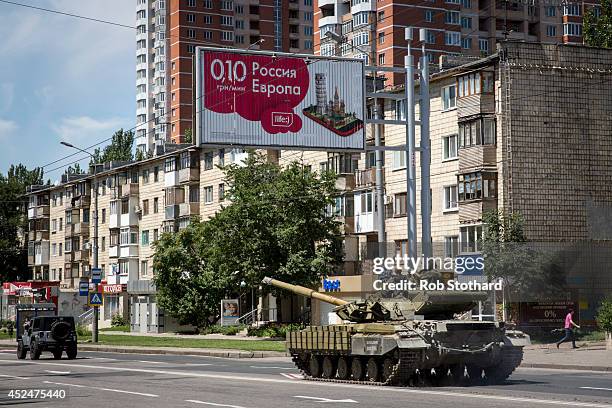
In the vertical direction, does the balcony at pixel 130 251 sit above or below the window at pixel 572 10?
below

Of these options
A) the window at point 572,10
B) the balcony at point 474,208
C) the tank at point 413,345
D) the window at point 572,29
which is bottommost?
the tank at point 413,345

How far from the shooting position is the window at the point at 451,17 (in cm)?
9569

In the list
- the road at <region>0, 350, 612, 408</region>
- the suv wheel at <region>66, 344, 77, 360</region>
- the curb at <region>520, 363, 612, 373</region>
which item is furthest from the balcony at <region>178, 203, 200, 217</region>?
the curb at <region>520, 363, 612, 373</region>

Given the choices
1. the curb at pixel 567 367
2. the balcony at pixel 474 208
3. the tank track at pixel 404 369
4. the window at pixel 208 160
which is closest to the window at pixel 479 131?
the balcony at pixel 474 208

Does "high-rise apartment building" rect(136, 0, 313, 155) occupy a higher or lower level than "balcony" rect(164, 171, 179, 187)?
higher

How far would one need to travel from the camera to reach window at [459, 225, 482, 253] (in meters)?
48.3

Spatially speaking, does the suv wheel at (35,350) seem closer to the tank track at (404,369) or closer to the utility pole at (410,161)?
the utility pole at (410,161)

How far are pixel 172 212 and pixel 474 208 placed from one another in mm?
34037

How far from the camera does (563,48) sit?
50125 mm

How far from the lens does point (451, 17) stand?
317ft

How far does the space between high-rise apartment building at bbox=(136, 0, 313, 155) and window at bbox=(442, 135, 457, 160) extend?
203 ft

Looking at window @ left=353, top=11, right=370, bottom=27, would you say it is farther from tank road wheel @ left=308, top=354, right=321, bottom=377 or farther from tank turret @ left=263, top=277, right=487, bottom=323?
tank road wheel @ left=308, top=354, right=321, bottom=377

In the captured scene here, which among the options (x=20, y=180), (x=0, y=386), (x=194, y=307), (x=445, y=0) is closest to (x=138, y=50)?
(x=20, y=180)

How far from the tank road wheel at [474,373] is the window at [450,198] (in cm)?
2756
